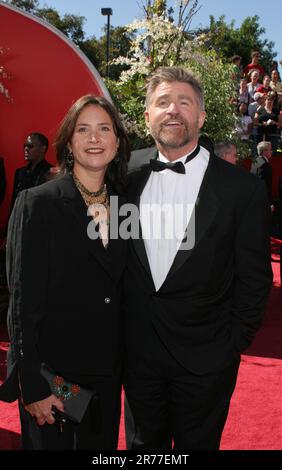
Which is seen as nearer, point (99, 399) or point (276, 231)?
point (99, 399)

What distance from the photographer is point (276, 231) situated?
8789 millimetres

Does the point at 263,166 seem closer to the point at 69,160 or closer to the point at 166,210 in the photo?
the point at 166,210

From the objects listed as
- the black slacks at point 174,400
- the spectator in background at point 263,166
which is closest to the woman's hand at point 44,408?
the black slacks at point 174,400

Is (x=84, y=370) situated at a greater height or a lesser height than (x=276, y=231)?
lesser

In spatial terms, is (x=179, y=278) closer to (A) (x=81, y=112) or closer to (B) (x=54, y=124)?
(A) (x=81, y=112)

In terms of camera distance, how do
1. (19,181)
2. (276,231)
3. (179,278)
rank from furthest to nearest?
1. (276,231)
2. (19,181)
3. (179,278)

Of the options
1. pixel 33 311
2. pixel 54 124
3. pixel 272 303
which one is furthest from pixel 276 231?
pixel 33 311

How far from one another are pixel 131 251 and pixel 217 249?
1.13ft

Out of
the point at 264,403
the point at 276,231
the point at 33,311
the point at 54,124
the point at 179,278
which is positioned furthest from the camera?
the point at 276,231

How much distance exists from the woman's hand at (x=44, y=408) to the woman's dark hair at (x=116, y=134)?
0.86 metres

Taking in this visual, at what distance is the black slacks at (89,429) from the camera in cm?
198
